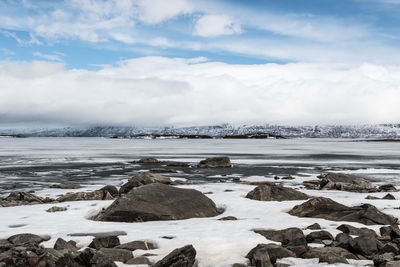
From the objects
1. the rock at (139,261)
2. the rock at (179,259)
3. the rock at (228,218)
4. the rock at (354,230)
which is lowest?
the rock at (228,218)

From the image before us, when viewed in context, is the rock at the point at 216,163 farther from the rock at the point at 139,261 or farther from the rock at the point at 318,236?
the rock at the point at 139,261

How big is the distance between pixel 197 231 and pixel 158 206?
9.16ft

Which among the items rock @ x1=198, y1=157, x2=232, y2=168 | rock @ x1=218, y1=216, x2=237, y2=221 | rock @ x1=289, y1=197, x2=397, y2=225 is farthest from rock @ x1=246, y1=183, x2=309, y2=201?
rock @ x1=198, y1=157, x2=232, y2=168

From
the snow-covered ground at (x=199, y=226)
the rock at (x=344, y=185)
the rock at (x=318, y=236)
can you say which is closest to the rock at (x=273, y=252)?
the snow-covered ground at (x=199, y=226)

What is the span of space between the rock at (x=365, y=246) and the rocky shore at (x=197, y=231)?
2 centimetres

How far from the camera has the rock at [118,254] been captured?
8688 millimetres

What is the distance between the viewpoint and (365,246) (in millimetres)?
9070

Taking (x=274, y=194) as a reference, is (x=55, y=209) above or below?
below

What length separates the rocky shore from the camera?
836 cm

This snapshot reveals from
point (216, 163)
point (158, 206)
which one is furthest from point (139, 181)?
point (216, 163)

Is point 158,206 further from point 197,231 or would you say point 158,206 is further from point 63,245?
point 63,245

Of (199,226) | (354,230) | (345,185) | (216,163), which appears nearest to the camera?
(354,230)

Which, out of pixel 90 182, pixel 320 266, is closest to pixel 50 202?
pixel 90 182

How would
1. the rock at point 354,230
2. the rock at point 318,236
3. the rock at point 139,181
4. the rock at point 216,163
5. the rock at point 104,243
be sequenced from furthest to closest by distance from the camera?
the rock at point 216,163 → the rock at point 139,181 → the rock at point 354,230 → the rock at point 318,236 → the rock at point 104,243
